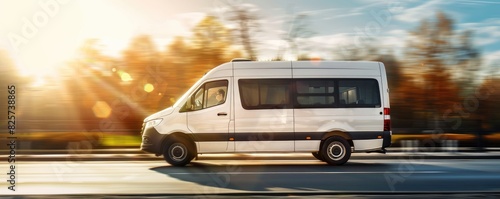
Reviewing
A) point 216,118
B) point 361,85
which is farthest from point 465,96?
point 216,118

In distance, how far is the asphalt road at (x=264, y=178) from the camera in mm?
10508

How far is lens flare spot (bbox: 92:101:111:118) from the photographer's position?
109 feet

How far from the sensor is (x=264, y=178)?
1248 centimetres

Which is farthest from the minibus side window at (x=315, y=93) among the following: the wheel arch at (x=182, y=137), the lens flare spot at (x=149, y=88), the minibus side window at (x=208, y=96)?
the lens flare spot at (x=149, y=88)

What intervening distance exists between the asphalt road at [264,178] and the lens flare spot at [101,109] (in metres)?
17.0

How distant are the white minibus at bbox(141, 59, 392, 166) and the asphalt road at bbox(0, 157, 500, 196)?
0.50 m

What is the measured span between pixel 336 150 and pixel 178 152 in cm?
393

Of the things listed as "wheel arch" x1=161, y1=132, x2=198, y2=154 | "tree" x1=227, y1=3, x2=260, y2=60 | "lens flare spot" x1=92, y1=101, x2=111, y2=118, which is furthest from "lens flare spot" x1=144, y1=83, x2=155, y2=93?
"wheel arch" x1=161, y1=132, x2=198, y2=154

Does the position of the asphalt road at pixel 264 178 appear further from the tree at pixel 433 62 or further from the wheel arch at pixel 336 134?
the tree at pixel 433 62

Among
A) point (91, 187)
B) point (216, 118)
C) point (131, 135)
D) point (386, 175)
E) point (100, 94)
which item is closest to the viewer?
point (91, 187)

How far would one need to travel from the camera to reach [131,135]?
3105 cm

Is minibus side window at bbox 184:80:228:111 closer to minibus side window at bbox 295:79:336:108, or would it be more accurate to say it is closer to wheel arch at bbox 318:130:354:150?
minibus side window at bbox 295:79:336:108

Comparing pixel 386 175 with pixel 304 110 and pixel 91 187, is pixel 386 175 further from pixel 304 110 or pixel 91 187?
pixel 91 187

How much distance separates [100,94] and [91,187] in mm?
22960
